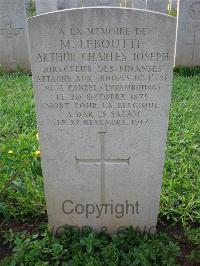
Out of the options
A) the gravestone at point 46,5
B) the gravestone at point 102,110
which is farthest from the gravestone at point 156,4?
the gravestone at point 102,110

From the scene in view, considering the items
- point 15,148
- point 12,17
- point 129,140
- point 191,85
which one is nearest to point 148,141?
point 129,140

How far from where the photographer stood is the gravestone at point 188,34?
708 centimetres

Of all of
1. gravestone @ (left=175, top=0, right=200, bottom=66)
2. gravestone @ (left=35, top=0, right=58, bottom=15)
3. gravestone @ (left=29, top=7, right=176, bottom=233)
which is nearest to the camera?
gravestone @ (left=29, top=7, right=176, bottom=233)

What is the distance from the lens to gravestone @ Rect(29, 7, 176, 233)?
2199 millimetres

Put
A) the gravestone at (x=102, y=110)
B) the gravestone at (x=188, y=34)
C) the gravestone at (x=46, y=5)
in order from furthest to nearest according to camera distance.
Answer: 1. the gravestone at (x=46, y=5)
2. the gravestone at (x=188, y=34)
3. the gravestone at (x=102, y=110)

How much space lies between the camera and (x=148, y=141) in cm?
252

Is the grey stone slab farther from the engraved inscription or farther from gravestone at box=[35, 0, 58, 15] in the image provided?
the engraved inscription

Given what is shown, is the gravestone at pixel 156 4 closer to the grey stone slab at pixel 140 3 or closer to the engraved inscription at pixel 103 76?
the grey stone slab at pixel 140 3

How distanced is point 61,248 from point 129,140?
900 millimetres

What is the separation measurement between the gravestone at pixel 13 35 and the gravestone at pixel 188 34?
3082 millimetres

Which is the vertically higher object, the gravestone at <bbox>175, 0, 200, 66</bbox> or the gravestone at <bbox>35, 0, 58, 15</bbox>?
the gravestone at <bbox>35, 0, 58, 15</bbox>

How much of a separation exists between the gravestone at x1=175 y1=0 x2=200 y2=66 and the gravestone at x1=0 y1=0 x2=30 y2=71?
308cm

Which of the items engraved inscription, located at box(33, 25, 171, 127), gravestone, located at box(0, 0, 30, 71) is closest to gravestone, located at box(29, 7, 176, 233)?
engraved inscription, located at box(33, 25, 171, 127)

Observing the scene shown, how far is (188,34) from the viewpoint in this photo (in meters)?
7.28
